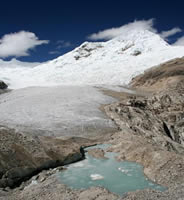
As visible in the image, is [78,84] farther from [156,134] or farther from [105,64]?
[156,134]

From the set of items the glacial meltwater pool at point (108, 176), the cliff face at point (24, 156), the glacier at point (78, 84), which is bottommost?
the glacial meltwater pool at point (108, 176)

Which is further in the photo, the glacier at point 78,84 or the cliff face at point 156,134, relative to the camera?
the glacier at point 78,84

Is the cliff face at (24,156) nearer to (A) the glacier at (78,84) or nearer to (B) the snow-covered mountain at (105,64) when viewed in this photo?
(A) the glacier at (78,84)

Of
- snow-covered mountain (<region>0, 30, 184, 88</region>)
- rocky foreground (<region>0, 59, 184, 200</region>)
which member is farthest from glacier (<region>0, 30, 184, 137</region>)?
rocky foreground (<region>0, 59, 184, 200</region>)

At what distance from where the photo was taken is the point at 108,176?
13.5 meters

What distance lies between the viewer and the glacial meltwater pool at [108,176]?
12.0 m

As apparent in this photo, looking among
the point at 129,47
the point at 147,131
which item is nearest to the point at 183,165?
the point at 147,131

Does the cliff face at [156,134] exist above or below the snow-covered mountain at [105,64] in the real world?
below

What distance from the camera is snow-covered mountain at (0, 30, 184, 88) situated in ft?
287

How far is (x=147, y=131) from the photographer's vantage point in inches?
1070

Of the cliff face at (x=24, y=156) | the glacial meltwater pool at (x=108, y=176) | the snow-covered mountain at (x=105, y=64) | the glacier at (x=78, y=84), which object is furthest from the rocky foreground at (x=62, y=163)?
the snow-covered mountain at (x=105, y=64)

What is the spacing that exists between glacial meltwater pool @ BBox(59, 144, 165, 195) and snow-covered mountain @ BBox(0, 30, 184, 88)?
6314 centimetres

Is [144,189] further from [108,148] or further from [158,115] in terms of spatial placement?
[158,115]

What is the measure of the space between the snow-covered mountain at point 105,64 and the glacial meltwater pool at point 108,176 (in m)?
63.1
